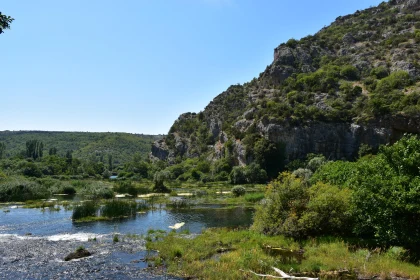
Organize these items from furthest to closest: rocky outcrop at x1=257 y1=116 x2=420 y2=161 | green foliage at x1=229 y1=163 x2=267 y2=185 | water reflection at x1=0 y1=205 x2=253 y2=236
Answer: green foliage at x1=229 y1=163 x2=267 y2=185 < rocky outcrop at x1=257 y1=116 x2=420 y2=161 < water reflection at x1=0 y1=205 x2=253 y2=236

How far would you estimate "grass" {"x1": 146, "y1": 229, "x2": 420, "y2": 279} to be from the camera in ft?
72.2

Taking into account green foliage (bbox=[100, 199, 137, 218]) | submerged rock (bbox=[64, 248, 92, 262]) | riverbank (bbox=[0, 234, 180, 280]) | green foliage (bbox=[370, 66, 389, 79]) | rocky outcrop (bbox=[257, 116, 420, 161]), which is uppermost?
green foliage (bbox=[370, 66, 389, 79])

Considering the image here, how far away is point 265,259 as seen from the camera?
23969 mm

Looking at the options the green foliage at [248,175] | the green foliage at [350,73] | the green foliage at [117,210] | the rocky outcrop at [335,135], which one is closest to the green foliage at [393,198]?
the green foliage at [117,210]

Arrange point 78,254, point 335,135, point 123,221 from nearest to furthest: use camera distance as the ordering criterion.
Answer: point 78,254 → point 123,221 → point 335,135

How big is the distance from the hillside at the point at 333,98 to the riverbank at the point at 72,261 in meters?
90.7

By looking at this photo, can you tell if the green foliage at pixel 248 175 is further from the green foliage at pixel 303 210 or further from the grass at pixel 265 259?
the grass at pixel 265 259

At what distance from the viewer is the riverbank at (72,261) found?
23.4 m

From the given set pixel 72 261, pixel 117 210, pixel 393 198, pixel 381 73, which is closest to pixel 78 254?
pixel 72 261

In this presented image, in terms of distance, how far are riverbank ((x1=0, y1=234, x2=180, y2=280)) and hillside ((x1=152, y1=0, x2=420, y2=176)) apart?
297ft

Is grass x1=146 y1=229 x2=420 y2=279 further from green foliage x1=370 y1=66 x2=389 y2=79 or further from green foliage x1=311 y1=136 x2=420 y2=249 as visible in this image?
green foliage x1=370 y1=66 x2=389 y2=79

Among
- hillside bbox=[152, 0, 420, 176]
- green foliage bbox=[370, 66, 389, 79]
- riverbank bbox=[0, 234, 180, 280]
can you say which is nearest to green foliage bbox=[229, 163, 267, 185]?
hillside bbox=[152, 0, 420, 176]

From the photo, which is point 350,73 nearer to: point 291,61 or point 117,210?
point 291,61

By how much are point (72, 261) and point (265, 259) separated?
48.4 feet
